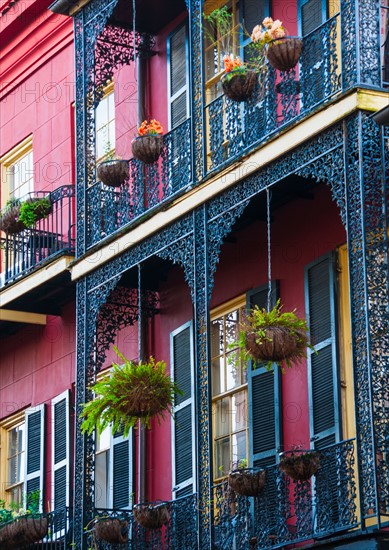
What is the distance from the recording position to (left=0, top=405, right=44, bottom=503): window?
19328 mm

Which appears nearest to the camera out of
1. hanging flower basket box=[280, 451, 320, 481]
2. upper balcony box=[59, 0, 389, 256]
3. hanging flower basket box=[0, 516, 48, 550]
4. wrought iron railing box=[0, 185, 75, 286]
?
hanging flower basket box=[280, 451, 320, 481]

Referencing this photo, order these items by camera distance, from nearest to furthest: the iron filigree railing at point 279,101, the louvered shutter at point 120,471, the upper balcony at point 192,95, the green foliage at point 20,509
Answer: the upper balcony at point 192,95 → the iron filigree railing at point 279,101 → the louvered shutter at point 120,471 → the green foliage at point 20,509

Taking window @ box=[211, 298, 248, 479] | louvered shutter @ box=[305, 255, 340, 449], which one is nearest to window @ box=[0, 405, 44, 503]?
window @ box=[211, 298, 248, 479]

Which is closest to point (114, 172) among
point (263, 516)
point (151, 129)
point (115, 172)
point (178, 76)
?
point (115, 172)

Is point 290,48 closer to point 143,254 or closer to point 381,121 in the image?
point 381,121

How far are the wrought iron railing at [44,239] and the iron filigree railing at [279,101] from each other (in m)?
3.30

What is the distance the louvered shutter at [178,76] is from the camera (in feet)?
59.0

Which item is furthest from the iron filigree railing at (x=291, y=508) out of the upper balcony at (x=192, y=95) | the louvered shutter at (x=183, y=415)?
the upper balcony at (x=192, y=95)

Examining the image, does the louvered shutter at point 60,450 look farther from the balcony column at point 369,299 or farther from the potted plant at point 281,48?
the balcony column at point 369,299

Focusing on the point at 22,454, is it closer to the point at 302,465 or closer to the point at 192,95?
the point at 192,95

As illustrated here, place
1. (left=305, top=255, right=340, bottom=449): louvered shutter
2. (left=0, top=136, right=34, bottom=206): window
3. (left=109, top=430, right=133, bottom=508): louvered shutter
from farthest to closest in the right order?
(left=0, top=136, right=34, bottom=206): window < (left=109, top=430, right=133, bottom=508): louvered shutter < (left=305, top=255, right=340, bottom=449): louvered shutter

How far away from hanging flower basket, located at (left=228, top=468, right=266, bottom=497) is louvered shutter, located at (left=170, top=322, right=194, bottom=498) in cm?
214

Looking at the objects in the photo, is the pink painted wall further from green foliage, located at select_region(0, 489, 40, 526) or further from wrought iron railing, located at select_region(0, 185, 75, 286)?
wrought iron railing, located at select_region(0, 185, 75, 286)

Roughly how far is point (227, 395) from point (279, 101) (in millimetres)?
2937
